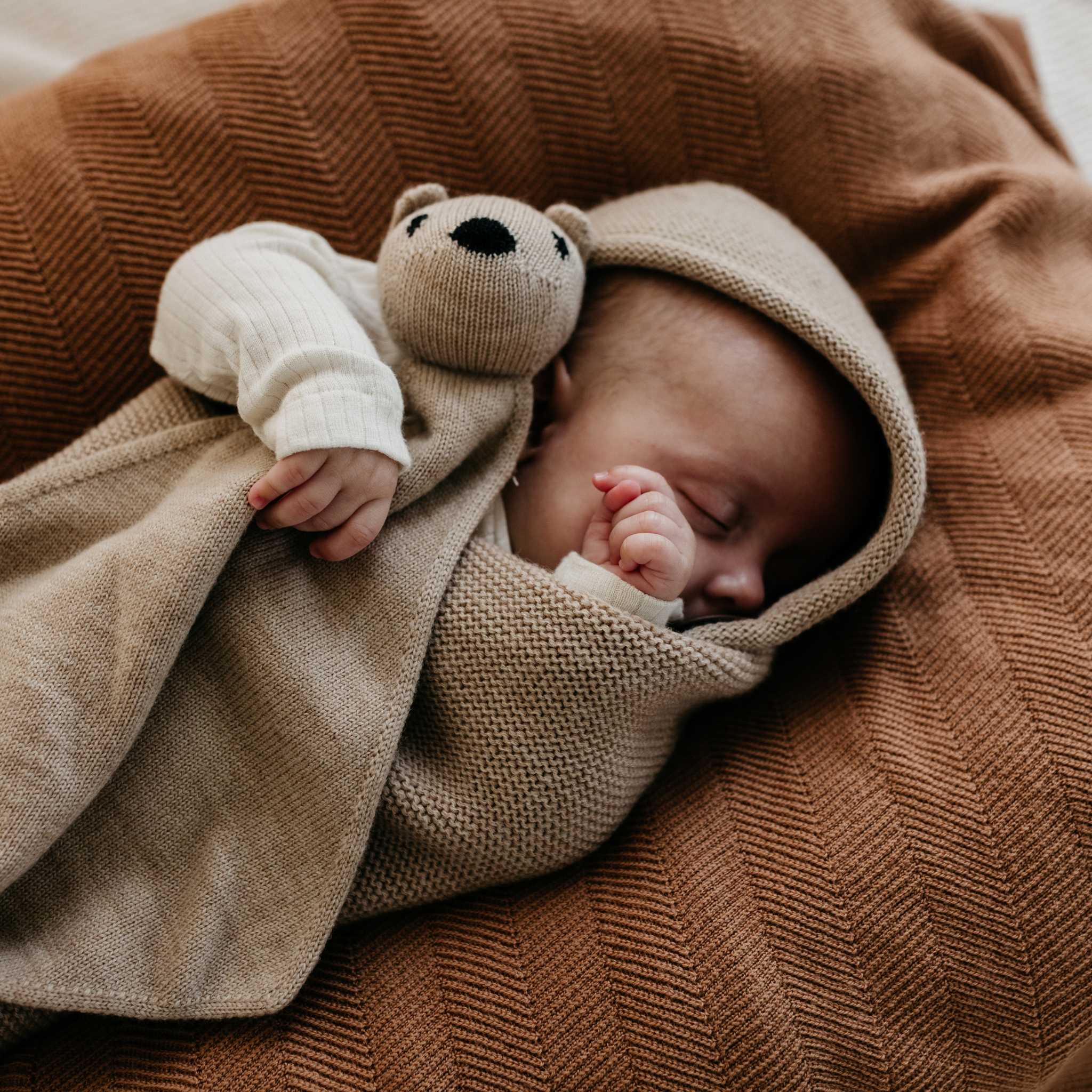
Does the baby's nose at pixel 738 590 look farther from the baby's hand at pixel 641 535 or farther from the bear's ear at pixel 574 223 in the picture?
the bear's ear at pixel 574 223

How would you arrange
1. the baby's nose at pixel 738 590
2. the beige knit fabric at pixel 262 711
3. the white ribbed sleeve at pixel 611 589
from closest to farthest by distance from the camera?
the beige knit fabric at pixel 262 711
the white ribbed sleeve at pixel 611 589
the baby's nose at pixel 738 590

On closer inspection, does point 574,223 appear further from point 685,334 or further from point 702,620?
point 702,620

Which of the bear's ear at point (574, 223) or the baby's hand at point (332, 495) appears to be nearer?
the baby's hand at point (332, 495)

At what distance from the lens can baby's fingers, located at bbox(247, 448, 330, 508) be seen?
36.1 inches

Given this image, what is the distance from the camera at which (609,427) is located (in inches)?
44.4

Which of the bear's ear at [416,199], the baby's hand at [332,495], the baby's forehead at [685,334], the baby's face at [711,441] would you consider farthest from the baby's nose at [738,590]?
the bear's ear at [416,199]

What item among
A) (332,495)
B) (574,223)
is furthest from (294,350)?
(574,223)

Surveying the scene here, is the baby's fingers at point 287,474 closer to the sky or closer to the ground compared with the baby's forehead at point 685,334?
closer to the sky

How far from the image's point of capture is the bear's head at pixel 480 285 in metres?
1.00

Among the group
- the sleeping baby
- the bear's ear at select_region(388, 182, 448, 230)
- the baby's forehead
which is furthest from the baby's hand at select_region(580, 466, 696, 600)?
the bear's ear at select_region(388, 182, 448, 230)

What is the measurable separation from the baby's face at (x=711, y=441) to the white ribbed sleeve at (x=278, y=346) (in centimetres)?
22

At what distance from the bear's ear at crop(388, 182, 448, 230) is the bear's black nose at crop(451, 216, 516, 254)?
12cm

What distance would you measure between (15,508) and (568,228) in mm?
658

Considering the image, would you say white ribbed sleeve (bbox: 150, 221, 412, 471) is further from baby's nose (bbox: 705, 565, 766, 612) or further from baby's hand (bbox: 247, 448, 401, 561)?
baby's nose (bbox: 705, 565, 766, 612)
